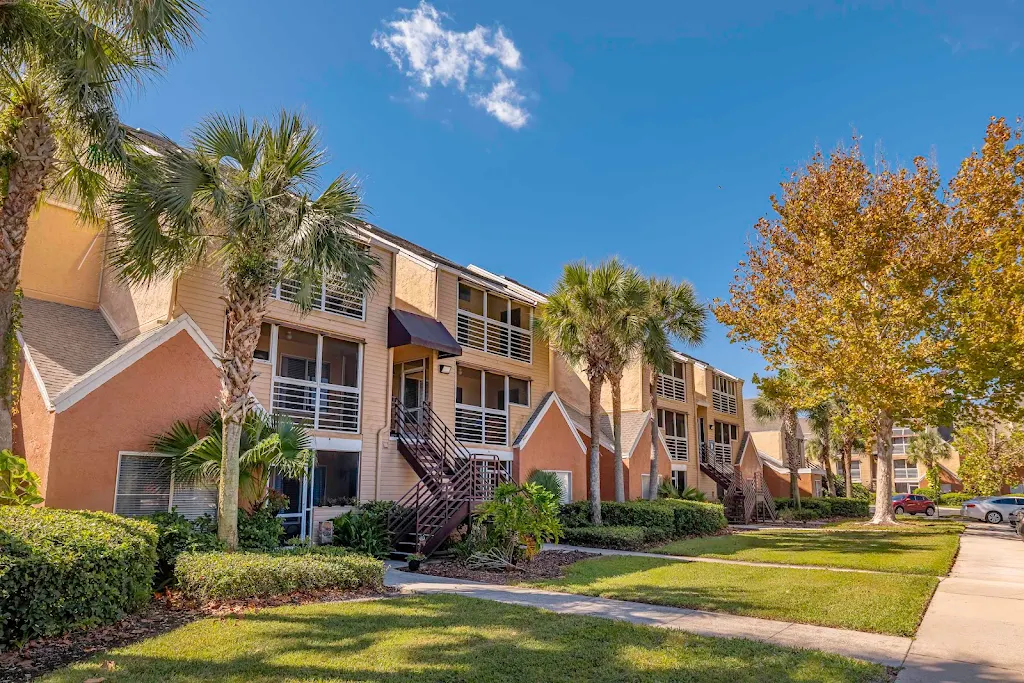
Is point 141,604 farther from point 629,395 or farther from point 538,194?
point 629,395

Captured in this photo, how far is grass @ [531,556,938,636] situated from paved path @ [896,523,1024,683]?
0.98 ft

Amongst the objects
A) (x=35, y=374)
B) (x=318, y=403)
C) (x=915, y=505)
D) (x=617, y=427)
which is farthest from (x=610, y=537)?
(x=915, y=505)

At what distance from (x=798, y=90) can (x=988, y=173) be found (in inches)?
255

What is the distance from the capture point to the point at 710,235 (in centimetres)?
2464

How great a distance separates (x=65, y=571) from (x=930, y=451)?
66026 mm

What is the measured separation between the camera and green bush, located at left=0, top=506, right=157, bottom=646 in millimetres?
6875

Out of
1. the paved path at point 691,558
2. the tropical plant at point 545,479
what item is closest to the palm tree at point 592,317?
the tropical plant at point 545,479

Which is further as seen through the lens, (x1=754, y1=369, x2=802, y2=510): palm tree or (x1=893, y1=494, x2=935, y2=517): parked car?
(x1=893, y1=494, x2=935, y2=517): parked car

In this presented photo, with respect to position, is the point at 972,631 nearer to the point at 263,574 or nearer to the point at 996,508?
the point at 263,574

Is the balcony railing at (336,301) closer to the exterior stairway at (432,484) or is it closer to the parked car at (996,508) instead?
the exterior stairway at (432,484)

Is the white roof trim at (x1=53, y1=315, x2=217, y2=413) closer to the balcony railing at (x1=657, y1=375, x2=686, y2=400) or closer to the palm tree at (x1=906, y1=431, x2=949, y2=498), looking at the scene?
the balcony railing at (x1=657, y1=375, x2=686, y2=400)

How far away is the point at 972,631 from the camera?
8406 mm

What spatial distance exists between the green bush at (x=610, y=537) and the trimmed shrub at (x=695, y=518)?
9.74 ft

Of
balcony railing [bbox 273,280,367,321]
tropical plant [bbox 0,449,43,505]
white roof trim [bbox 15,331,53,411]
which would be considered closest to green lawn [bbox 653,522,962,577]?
balcony railing [bbox 273,280,367,321]
